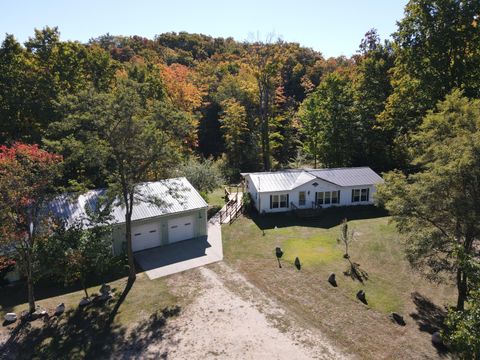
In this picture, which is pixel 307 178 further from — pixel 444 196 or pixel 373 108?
pixel 444 196

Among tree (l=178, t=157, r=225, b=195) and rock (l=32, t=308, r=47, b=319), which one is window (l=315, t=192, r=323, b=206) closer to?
tree (l=178, t=157, r=225, b=195)

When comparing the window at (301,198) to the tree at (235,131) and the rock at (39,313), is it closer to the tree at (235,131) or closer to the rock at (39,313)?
the tree at (235,131)

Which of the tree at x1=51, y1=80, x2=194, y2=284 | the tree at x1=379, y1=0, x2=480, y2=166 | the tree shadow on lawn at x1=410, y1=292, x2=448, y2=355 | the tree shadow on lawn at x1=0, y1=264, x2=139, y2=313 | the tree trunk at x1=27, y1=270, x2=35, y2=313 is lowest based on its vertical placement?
the tree shadow on lawn at x1=410, y1=292, x2=448, y2=355

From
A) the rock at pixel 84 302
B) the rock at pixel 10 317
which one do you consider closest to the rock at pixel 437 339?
the rock at pixel 84 302

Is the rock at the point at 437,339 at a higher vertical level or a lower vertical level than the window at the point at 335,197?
lower

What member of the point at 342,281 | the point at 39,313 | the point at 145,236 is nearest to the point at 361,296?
the point at 342,281

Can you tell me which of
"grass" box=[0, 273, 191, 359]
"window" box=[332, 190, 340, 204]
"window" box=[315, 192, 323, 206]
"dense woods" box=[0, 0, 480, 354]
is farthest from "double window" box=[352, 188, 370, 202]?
"grass" box=[0, 273, 191, 359]

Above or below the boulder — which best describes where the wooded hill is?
above
